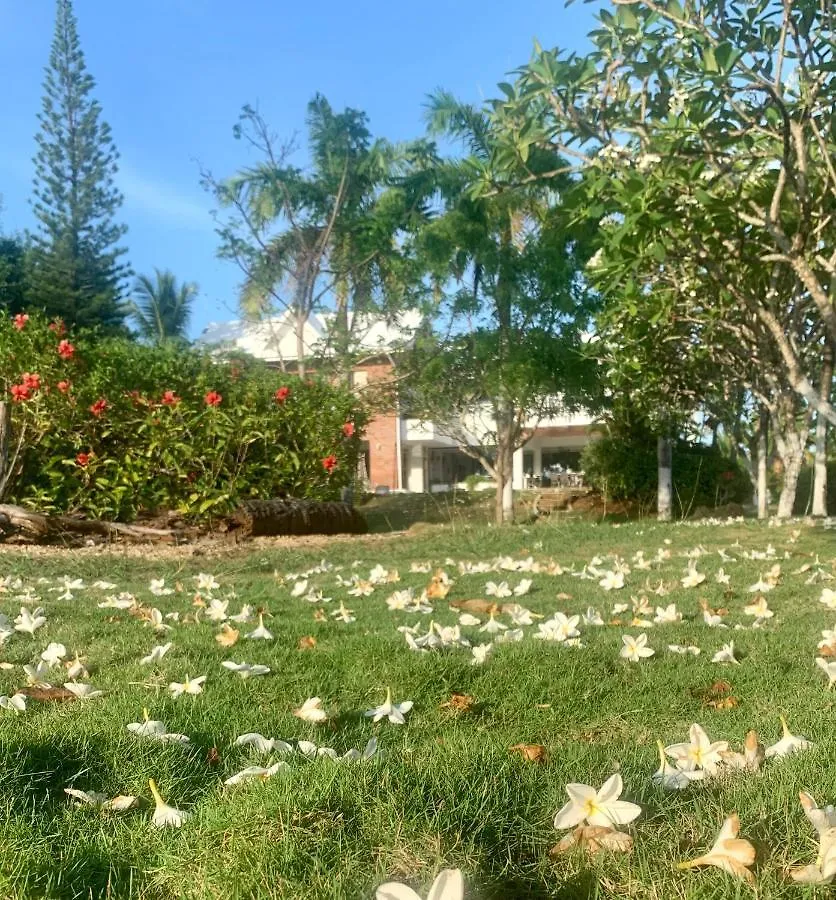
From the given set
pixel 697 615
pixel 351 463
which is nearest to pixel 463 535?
pixel 351 463

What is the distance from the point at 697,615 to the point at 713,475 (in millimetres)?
15793

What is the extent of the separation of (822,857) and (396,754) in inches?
39.7

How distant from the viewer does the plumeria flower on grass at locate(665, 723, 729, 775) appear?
1.99 m

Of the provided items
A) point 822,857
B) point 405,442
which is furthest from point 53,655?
point 405,442

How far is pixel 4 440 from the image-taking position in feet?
29.2

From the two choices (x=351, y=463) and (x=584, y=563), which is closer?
(x=584, y=563)

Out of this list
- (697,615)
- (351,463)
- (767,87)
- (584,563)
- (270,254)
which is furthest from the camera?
(270,254)

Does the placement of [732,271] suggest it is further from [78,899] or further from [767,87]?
[78,899]

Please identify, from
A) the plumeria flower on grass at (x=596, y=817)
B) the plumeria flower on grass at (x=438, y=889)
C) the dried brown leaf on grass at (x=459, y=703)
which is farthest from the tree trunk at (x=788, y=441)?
the plumeria flower on grass at (x=438, y=889)

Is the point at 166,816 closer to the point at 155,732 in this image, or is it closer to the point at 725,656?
the point at 155,732

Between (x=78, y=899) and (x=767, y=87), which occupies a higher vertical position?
(x=767, y=87)

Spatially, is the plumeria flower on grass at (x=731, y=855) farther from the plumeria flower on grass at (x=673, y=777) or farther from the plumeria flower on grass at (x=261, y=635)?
the plumeria flower on grass at (x=261, y=635)

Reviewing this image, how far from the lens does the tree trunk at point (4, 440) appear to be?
880 cm

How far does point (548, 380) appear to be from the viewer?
13.9 meters
